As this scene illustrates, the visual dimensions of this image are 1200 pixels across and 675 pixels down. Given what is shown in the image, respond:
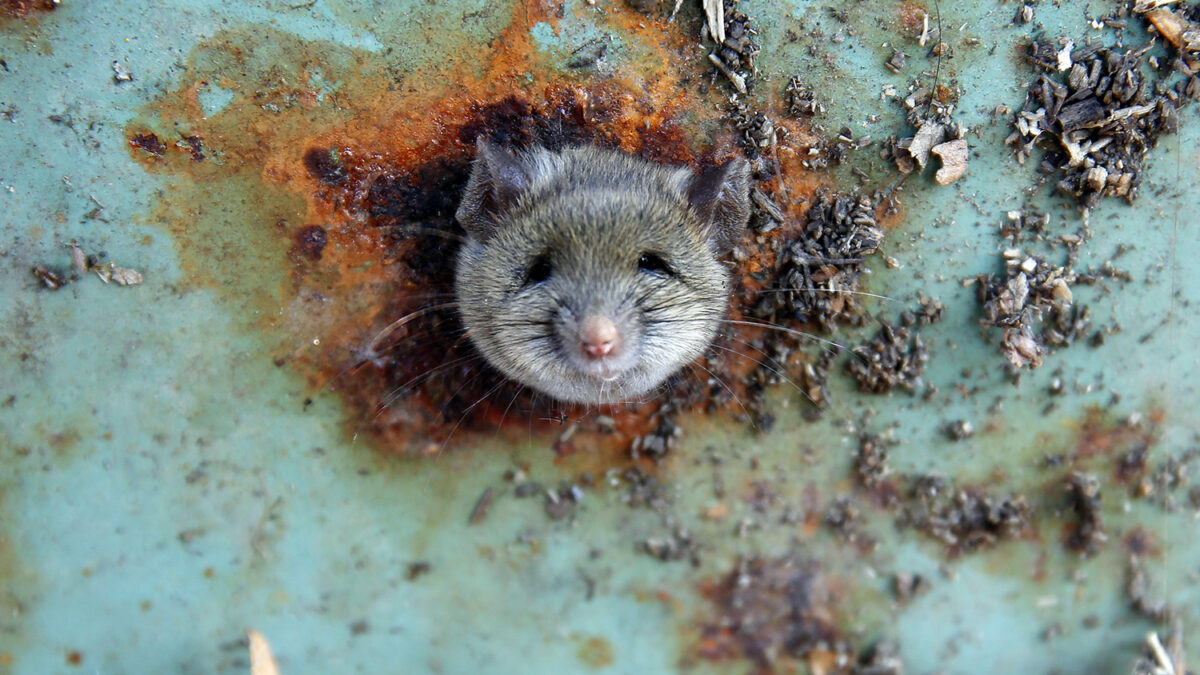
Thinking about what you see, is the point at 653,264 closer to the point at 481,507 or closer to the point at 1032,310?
the point at 481,507

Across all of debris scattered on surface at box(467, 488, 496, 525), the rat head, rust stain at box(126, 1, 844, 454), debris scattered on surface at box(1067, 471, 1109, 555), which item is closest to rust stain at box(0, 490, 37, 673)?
rust stain at box(126, 1, 844, 454)

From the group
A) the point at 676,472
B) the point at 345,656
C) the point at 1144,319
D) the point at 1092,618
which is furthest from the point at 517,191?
the point at 1092,618

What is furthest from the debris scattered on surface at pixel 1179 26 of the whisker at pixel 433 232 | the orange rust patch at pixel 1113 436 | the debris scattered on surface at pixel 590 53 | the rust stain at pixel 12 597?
the rust stain at pixel 12 597

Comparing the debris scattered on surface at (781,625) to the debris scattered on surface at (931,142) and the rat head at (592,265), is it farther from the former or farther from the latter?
the debris scattered on surface at (931,142)

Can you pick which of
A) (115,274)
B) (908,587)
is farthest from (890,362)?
(115,274)

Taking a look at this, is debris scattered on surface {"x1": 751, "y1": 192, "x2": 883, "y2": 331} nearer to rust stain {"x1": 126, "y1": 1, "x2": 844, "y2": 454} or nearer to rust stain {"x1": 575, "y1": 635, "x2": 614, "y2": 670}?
rust stain {"x1": 126, "y1": 1, "x2": 844, "y2": 454}
